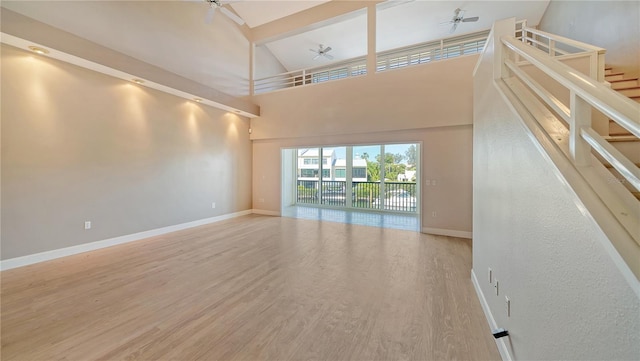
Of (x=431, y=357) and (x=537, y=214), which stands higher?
(x=537, y=214)

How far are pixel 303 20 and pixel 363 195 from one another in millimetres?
5619

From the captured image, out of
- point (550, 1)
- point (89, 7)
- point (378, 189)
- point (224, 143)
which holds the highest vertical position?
point (550, 1)

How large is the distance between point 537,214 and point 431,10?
22.5 ft

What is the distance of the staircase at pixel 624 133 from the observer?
1.90 m

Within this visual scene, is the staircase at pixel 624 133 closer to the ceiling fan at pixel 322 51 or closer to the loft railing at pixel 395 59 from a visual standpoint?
the loft railing at pixel 395 59

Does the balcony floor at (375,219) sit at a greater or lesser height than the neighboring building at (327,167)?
lesser

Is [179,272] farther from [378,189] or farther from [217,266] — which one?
[378,189]

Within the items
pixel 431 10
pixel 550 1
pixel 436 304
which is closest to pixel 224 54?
pixel 431 10

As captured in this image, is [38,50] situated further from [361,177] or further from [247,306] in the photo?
[361,177]

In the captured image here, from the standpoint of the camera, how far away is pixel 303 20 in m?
6.45

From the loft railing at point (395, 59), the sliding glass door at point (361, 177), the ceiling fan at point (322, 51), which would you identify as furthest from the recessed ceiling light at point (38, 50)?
the ceiling fan at point (322, 51)

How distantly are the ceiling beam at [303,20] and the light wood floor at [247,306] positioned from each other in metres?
5.79

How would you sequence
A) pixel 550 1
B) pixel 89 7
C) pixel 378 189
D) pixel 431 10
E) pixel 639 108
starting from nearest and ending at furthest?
pixel 639 108 < pixel 89 7 < pixel 550 1 < pixel 431 10 < pixel 378 189

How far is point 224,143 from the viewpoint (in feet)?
20.8
